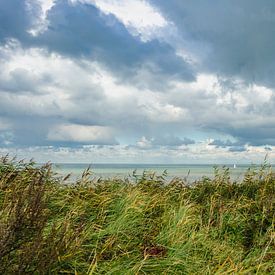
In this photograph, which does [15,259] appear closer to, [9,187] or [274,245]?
[9,187]

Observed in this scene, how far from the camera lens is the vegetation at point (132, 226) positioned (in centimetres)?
545

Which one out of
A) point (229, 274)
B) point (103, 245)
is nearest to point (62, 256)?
point (103, 245)

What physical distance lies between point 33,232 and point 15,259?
2.57 ft

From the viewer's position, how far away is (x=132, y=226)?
828 centimetres

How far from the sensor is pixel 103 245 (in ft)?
23.0

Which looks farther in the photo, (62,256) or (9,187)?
(9,187)

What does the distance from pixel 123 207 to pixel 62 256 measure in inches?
121

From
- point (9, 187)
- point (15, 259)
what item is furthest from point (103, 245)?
point (9, 187)

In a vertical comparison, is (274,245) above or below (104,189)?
below

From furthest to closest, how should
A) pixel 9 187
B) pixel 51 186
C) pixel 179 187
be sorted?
pixel 179 187 < pixel 51 186 < pixel 9 187

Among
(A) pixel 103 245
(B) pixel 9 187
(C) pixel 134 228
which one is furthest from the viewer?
(B) pixel 9 187

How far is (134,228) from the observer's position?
8.21 meters

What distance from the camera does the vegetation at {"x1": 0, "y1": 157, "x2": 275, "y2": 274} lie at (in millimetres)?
5445

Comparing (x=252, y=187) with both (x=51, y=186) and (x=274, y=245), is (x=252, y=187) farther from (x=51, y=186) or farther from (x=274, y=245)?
(x=51, y=186)
